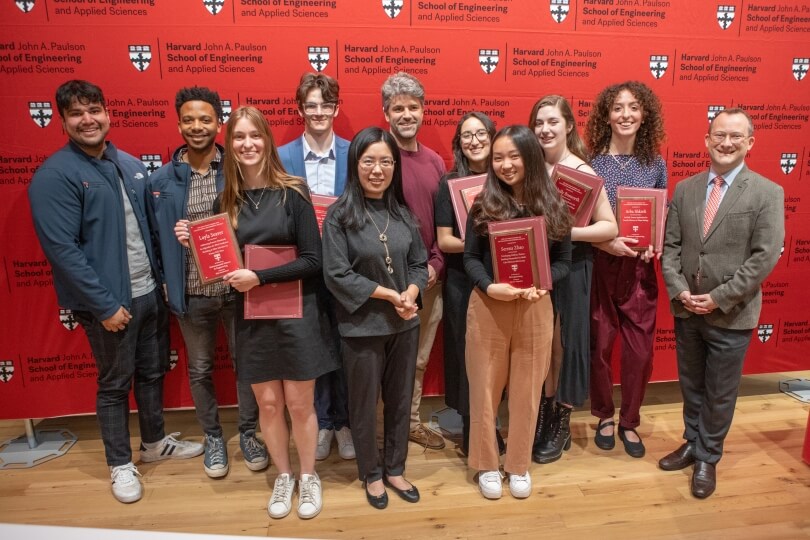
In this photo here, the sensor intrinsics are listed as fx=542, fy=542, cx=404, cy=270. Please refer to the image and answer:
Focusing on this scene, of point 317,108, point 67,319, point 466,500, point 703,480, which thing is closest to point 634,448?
point 703,480

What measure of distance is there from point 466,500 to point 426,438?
0.60 meters

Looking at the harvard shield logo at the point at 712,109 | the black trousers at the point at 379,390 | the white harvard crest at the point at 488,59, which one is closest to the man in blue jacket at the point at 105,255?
the black trousers at the point at 379,390

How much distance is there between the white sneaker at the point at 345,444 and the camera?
3143mm

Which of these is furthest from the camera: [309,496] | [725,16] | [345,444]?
[725,16]

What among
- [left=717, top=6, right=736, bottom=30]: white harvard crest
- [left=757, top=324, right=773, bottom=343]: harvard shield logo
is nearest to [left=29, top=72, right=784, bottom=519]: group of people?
[left=717, top=6, right=736, bottom=30]: white harvard crest

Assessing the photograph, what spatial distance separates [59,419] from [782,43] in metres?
5.51

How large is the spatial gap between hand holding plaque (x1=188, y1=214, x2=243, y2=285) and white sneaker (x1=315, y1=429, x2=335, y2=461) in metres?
1.28

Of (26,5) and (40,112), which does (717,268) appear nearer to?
(40,112)

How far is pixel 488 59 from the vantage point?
340cm

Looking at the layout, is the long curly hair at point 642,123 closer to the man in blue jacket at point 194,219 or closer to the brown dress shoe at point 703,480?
the brown dress shoe at point 703,480

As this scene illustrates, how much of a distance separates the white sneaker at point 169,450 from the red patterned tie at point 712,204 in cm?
308

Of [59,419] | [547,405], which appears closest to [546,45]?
[547,405]

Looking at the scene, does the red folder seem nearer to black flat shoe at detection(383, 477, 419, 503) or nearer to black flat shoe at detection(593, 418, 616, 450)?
black flat shoe at detection(383, 477, 419, 503)

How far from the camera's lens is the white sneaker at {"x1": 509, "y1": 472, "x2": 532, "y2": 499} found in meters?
2.74
